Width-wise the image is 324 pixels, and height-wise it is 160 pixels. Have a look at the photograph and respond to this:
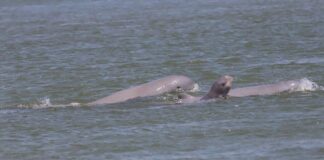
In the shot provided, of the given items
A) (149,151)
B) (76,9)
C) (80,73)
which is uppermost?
(76,9)

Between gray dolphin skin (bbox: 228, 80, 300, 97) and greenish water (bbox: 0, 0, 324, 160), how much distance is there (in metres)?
0.30

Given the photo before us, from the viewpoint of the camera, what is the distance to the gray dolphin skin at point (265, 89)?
17828mm

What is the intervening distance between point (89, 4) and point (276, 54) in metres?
30.0

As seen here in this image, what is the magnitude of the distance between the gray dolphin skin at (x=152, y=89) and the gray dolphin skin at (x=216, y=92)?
1.11 metres

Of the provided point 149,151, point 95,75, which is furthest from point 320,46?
point 149,151

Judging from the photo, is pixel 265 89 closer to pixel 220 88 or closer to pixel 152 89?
pixel 220 88

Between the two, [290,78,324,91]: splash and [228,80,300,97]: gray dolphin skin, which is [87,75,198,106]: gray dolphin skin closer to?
[228,80,300,97]: gray dolphin skin

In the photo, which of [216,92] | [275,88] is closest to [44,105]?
[216,92]

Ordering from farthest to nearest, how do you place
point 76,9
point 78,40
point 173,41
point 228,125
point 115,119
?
point 76,9
point 78,40
point 173,41
point 115,119
point 228,125

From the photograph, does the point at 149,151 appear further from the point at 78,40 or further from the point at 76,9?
the point at 76,9

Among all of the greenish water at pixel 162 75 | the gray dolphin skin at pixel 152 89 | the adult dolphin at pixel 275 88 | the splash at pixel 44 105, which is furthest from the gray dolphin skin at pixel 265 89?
the splash at pixel 44 105

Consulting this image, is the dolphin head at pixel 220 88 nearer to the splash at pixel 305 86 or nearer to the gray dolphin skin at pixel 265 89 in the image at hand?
the gray dolphin skin at pixel 265 89

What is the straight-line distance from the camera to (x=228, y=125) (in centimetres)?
1506

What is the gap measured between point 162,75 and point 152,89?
264cm
